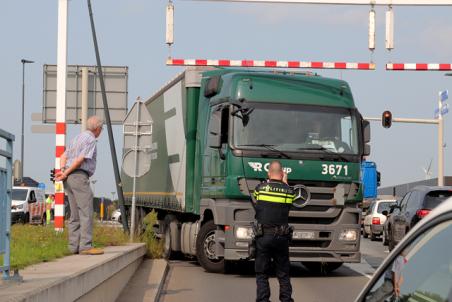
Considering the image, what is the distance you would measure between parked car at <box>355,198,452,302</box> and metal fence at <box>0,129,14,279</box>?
3969mm

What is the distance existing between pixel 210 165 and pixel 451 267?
1199cm

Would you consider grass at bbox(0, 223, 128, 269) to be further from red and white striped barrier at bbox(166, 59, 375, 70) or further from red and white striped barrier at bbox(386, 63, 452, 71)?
red and white striped barrier at bbox(386, 63, 452, 71)

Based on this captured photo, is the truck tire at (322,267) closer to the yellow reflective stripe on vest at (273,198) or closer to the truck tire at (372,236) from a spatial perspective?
the yellow reflective stripe on vest at (273,198)

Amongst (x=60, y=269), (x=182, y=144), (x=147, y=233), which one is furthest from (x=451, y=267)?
(x=147, y=233)

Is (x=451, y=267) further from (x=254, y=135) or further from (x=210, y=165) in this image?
(x=210, y=165)

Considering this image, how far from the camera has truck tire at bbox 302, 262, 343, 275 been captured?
1609 cm

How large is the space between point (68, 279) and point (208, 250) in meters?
8.60

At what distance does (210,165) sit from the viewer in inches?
593

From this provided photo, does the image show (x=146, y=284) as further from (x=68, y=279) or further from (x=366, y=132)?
(x=68, y=279)

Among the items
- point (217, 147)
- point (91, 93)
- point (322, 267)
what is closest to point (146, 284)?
point (217, 147)

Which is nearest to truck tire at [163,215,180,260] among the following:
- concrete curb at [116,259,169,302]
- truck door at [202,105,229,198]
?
concrete curb at [116,259,169,302]

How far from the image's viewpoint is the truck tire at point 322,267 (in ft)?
52.8

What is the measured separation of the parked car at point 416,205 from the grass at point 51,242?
5.21 metres

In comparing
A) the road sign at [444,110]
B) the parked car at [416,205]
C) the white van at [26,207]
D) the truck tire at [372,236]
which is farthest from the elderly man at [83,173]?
the road sign at [444,110]
